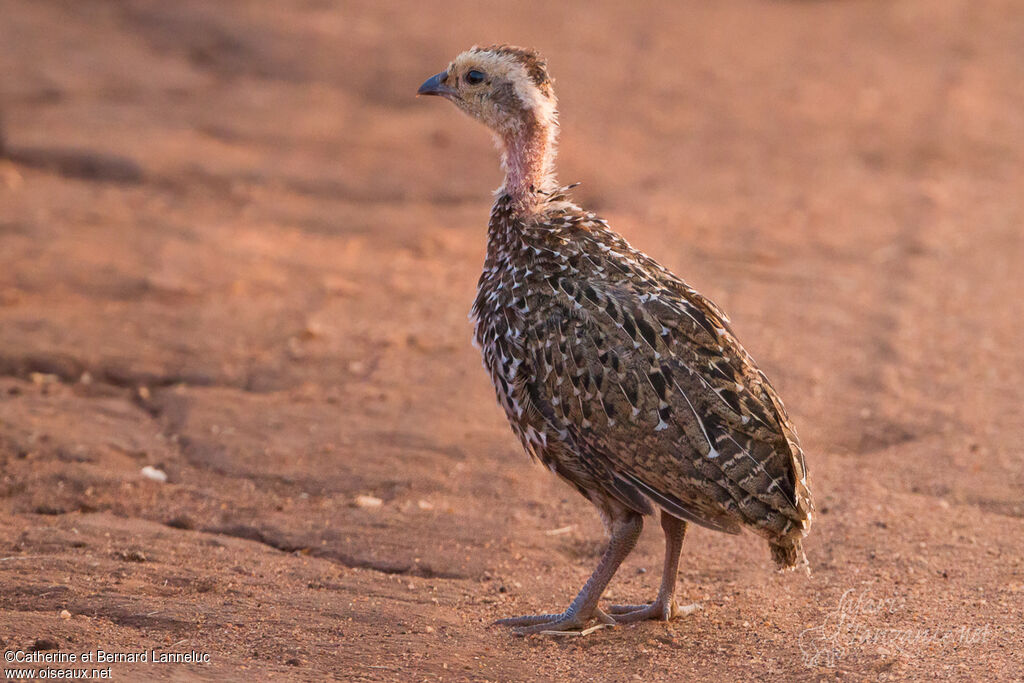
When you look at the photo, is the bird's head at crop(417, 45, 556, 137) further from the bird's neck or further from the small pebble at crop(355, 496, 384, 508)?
the small pebble at crop(355, 496, 384, 508)

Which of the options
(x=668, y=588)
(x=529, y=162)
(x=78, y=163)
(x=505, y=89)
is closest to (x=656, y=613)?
(x=668, y=588)

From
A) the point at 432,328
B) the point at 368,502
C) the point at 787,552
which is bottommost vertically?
the point at 368,502

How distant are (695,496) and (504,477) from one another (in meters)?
2.33

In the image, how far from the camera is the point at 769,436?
203 inches

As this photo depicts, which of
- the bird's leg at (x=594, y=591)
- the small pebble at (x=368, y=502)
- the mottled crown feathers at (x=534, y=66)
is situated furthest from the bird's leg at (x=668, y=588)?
the mottled crown feathers at (x=534, y=66)

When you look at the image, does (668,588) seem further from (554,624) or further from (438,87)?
(438,87)

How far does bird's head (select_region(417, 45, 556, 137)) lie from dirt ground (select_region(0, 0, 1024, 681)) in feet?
7.22

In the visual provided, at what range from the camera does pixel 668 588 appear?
5.62 metres

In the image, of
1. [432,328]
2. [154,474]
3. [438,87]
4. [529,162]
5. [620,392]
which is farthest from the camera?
[432,328]

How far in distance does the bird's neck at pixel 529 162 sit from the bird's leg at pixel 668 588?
1792 millimetres

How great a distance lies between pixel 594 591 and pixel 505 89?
2.64 m

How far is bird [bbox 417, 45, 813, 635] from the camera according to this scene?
5113 millimetres

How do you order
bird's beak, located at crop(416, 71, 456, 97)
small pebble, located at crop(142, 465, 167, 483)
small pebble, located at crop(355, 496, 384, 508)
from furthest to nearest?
small pebble, located at crop(142, 465, 167, 483) < small pebble, located at crop(355, 496, 384, 508) < bird's beak, located at crop(416, 71, 456, 97)

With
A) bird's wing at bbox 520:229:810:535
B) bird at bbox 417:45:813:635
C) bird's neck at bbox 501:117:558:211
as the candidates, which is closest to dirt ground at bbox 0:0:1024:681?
bird at bbox 417:45:813:635
